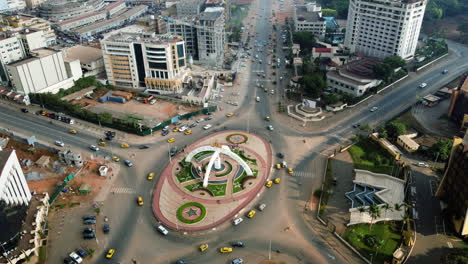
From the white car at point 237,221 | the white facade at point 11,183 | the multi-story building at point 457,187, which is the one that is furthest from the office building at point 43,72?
the multi-story building at point 457,187

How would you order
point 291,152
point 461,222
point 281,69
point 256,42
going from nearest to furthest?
point 461,222, point 291,152, point 281,69, point 256,42

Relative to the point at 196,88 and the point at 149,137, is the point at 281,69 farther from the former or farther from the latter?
the point at 149,137

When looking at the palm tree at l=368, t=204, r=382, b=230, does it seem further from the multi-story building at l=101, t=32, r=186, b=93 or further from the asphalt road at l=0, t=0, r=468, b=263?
the multi-story building at l=101, t=32, r=186, b=93

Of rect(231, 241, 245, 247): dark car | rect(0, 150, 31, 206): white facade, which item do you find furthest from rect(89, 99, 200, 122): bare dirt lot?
rect(231, 241, 245, 247): dark car

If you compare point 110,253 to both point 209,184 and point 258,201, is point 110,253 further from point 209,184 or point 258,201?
point 258,201

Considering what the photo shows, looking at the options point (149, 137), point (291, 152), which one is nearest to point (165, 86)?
point (149, 137)
